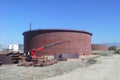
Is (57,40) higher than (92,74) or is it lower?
higher

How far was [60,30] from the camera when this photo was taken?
126 ft

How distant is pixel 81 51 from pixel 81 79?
93.9 feet

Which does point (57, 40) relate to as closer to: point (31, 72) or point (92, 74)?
point (31, 72)

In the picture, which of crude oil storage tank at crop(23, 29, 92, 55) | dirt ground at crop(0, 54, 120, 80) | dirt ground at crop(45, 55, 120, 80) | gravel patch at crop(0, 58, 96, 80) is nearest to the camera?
dirt ground at crop(45, 55, 120, 80)

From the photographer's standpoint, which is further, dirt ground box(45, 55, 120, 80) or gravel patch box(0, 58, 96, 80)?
gravel patch box(0, 58, 96, 80)

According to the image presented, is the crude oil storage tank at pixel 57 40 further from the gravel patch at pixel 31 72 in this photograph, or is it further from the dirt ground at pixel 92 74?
the dirt ground at pixel 92 74

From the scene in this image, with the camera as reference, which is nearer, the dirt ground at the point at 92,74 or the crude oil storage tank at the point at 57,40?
the dirt ground at the point at 92,74

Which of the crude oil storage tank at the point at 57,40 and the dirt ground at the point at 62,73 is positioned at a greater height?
the crude oil storage tank at the point at 57,40

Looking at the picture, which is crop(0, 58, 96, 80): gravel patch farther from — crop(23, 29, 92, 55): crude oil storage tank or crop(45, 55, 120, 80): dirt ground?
crop(23, 29, 92, 55): crude oil storage tank

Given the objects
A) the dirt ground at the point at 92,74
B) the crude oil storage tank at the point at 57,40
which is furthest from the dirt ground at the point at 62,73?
the crude oil storage tank at the point at 57,40

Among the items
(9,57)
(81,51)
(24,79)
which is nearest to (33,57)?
(9,57)

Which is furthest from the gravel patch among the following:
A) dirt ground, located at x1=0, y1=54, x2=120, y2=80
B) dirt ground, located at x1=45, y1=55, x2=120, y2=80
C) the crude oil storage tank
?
the crude oil storage tank

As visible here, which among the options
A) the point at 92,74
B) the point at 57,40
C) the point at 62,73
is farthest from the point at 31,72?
the point at 57,40

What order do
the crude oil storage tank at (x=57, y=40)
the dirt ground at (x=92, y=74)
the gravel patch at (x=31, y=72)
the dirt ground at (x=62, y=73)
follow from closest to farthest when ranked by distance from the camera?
the dirt ground at (x=92, y=74), the dirt ground at (x=62, y=73), the gravel patch at (x=31, y=72), the crude oil storage tank at (x=57, y=40)
